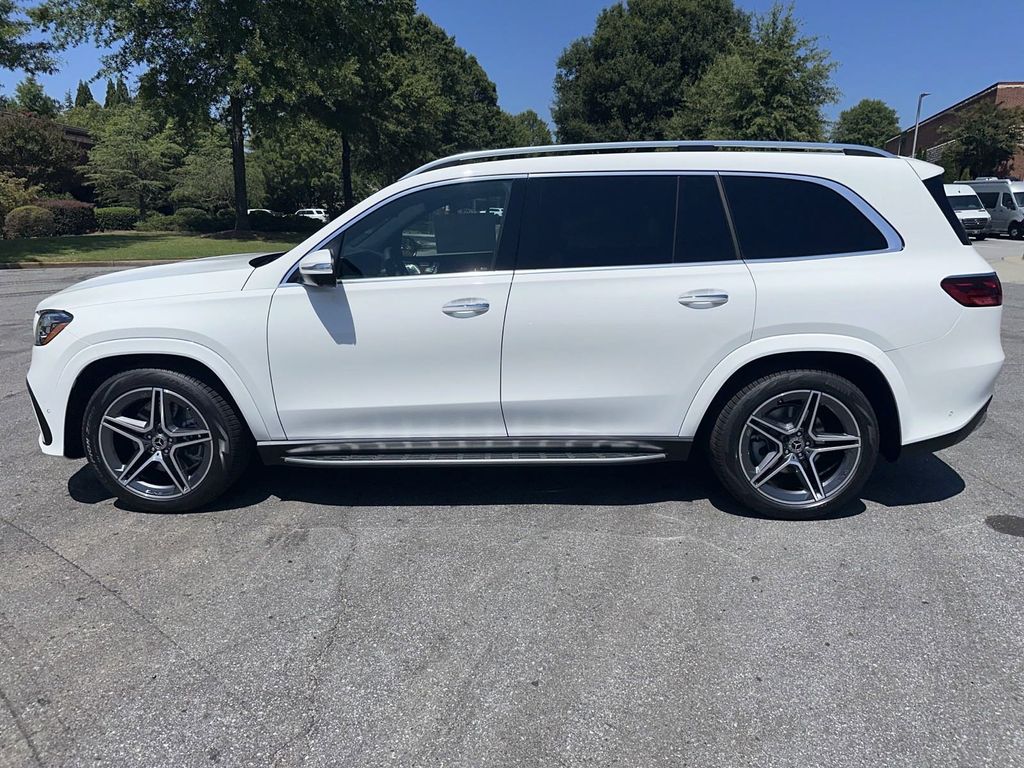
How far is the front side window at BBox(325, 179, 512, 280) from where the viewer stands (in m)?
3.83

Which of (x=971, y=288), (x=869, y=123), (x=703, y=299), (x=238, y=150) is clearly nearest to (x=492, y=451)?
(x=703, y=299)

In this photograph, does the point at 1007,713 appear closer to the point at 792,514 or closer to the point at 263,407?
the point at 792,514

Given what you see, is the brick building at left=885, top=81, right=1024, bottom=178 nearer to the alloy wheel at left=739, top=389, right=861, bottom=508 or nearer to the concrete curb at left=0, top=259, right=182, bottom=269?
the concrete curb at left=0, top=259, right=182, bottom=269

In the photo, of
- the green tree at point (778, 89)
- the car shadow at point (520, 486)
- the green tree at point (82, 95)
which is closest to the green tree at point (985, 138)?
the green tree at point (778, 89)

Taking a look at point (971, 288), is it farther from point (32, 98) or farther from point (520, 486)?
point (32, 98)

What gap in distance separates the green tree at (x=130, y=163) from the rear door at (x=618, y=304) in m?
36.6

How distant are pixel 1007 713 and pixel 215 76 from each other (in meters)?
25.1

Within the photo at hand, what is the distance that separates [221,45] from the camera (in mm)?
21578

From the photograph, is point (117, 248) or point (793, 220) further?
point (117, 248)

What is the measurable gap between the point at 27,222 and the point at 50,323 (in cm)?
2630

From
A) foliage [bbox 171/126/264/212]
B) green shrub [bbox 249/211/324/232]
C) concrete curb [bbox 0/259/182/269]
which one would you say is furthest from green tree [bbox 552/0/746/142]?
concrete curb [bbox 0/259/182/269]

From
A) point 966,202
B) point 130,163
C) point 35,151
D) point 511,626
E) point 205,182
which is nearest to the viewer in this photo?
point 511,626

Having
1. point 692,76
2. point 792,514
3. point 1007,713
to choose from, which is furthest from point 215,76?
point 692,76

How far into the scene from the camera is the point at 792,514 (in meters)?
3.92
